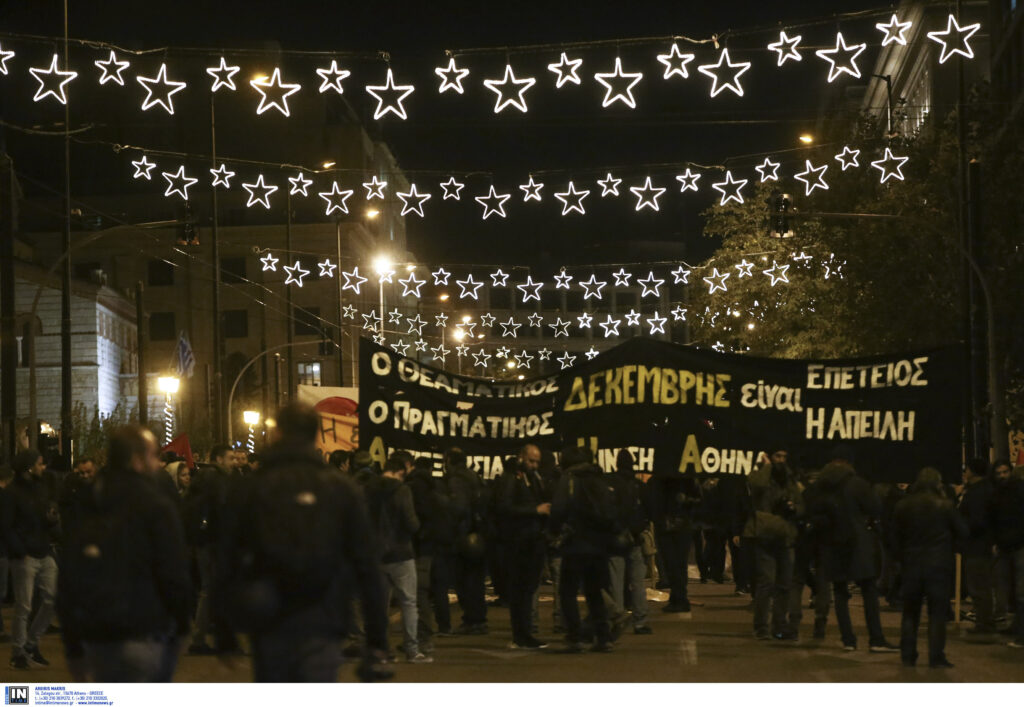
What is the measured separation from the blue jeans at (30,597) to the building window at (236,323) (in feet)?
223

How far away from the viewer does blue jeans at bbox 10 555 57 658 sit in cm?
1153

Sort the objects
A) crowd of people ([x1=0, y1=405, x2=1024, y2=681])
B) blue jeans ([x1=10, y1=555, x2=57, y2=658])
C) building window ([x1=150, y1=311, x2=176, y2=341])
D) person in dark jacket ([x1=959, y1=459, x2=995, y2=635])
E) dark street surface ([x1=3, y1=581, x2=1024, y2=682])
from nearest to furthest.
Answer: dark street surface ([x1=3, y1=581, x2=1024, y2=682]) → crowd of people ([x1=0, y1=405, x2=1024, y2=681]) → blue jeans ([x1=10, y1=555, x2=57, y2=658]) → person in dark jacket ([x1=959, y1=459, x2=995, y2=635]) → building window ([x1=150, y1=311, x2=176, y2=341])

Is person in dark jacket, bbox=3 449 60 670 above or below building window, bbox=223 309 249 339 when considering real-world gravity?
below

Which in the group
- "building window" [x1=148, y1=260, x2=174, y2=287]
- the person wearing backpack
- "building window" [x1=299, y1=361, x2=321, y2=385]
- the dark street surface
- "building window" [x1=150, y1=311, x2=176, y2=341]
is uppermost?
"building window" [x1=148, y1=260, x2=174, y2=287]

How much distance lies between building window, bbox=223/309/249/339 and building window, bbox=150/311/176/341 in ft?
9.32

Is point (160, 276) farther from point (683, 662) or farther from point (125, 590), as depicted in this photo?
point (125, 590)

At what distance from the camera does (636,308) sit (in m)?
120

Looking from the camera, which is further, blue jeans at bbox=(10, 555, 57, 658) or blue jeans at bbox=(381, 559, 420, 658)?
blue jeans at bbox=(381, 559, 420, 658)

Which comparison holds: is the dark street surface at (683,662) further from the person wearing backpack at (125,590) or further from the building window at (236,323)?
the building window at (236,323)

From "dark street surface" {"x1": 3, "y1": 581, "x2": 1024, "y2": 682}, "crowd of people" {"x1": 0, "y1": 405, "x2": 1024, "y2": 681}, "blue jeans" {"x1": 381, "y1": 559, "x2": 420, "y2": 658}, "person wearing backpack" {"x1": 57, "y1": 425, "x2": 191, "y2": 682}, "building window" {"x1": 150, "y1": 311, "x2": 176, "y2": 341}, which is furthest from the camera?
"building window" {"x1": 150, "y1": 311, "x2": 176, "y2": 341}

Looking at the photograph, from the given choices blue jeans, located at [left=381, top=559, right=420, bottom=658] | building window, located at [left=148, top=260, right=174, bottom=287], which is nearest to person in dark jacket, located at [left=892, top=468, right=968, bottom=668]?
blue jeans, located at [left=381, top=559, right=420, bottom=658]

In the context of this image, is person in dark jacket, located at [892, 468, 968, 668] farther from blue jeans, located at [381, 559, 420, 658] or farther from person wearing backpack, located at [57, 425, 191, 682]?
person wearing backpack, located at [57, 425, 191, 682]

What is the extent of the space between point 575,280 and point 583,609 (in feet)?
355

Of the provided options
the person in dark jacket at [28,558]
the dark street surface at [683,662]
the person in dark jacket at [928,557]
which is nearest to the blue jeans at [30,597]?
the person in dark jacket at [28,558]
